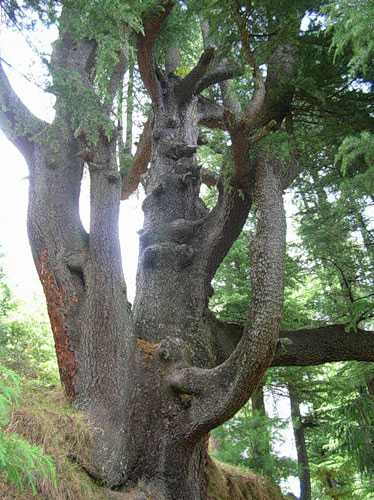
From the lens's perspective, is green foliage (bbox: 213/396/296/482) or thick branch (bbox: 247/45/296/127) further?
green foliage (bbox: 213/396/296/482)

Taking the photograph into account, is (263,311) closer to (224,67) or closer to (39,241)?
(39,241)

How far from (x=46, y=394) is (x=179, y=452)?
5.06 feet

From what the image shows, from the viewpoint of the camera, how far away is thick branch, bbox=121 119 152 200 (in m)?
7.72

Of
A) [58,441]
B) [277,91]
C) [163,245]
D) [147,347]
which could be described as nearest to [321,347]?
[147,347]

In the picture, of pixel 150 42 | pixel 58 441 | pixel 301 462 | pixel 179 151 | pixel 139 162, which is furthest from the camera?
pixel 301 462

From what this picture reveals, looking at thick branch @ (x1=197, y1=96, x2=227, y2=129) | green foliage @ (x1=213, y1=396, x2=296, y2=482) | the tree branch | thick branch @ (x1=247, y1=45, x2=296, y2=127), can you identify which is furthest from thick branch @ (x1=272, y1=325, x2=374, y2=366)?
thick branch @ (x1=197, y1=96, x2=227, y2=129)

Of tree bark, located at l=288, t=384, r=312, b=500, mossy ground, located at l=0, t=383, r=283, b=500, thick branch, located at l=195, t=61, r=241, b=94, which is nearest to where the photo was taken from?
mossy ground, located at l=0, t=383, r=283, b=500

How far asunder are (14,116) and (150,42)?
1.81 meters

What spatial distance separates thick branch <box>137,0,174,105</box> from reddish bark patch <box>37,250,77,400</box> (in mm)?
2598

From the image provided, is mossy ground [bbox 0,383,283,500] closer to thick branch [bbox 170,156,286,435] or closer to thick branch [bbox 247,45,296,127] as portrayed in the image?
thick branch [bbox 170,156,286,435]

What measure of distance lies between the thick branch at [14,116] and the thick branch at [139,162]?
226 centimetres

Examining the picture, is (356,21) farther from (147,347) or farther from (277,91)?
(147,347)

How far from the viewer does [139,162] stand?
7.96 metres

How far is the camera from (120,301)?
16.8ft
